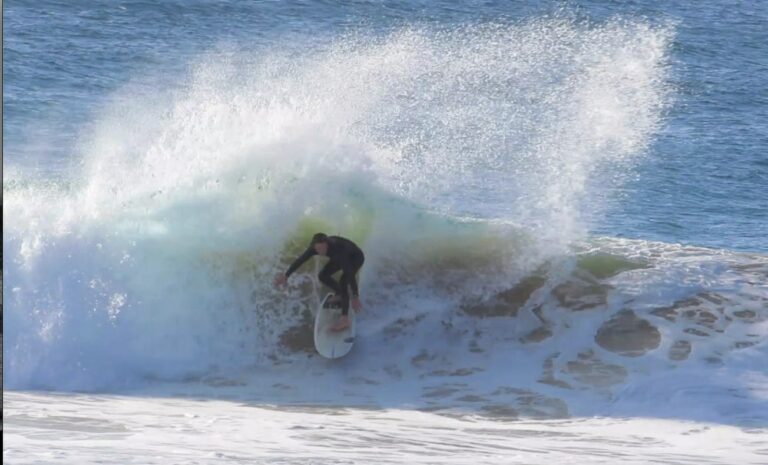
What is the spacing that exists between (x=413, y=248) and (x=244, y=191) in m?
1.70

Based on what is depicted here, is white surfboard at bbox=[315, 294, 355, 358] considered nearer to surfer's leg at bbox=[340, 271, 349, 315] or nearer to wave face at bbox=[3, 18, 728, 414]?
surfer's leg at bbox=[340, 271, 349, 315]

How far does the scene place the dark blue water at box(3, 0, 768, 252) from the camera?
20.3 meters

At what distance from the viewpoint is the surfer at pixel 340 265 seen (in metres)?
10.4

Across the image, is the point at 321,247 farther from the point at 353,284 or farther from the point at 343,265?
the point at 353,284

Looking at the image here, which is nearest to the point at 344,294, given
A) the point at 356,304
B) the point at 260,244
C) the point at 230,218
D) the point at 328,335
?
the point at 356,304

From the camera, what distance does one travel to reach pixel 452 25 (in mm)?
31641

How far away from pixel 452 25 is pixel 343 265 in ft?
71.6

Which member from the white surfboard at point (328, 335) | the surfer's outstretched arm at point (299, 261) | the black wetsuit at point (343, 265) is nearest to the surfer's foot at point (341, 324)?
the white surfboard at point (328, 335)

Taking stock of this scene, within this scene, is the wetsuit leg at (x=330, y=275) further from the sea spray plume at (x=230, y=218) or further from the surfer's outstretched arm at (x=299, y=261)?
the sea spray plume at (x=230, y=218)

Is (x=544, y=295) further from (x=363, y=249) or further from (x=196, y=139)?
(x=196, y=139)

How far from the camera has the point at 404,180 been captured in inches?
490

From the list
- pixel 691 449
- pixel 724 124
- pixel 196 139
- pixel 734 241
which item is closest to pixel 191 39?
pixel 724 124

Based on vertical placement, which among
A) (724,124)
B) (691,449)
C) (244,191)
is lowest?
(691,449)

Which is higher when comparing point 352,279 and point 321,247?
point 321,247
